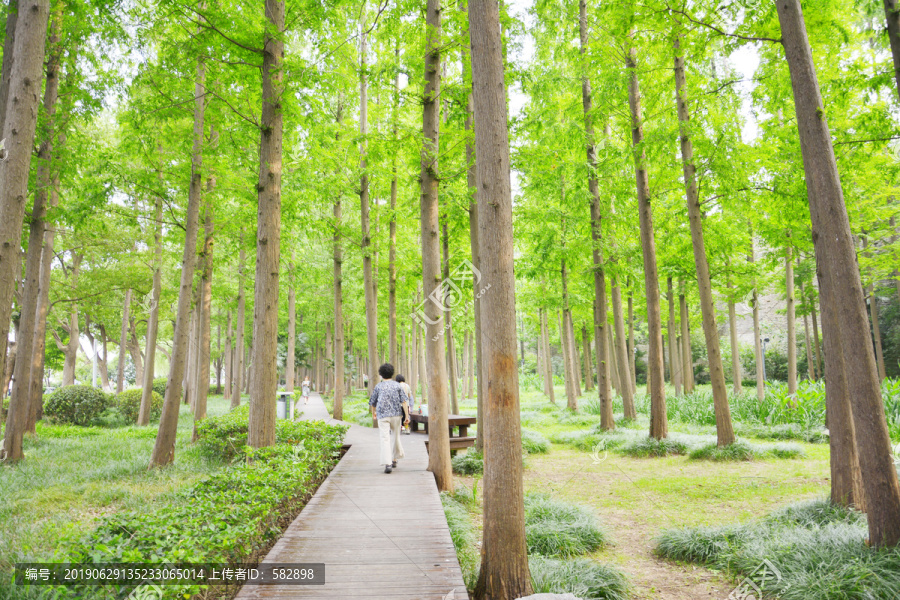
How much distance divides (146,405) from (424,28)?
14122mm

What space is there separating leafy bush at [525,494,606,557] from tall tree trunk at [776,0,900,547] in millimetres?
2672

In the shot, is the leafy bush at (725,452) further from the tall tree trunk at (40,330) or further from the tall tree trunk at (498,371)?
the tall tree trunk at (40,330)

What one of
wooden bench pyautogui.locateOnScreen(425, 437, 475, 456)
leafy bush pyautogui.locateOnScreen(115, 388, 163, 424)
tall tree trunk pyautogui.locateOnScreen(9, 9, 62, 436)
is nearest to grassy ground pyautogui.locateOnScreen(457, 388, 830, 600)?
wooden bench pyautogui.locateOnScreen(425, 437, 475, 456)

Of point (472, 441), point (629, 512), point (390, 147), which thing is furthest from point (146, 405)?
point (629, 512)

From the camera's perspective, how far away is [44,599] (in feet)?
10.4

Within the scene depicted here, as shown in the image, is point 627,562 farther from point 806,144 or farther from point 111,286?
point 111,286

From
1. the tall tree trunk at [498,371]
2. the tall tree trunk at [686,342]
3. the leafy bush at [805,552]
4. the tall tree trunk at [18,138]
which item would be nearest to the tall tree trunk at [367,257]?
the tall tree trunk at [18,138]

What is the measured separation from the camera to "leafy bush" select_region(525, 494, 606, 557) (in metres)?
5.52

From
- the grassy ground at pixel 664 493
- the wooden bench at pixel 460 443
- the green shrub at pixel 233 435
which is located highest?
the green shrub at pixel 233 435

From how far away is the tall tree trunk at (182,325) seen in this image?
919 centimetres

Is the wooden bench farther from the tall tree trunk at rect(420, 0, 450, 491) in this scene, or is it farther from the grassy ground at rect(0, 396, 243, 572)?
the grassy ground at rect(0, 396, 243, 572)

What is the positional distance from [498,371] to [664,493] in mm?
5578

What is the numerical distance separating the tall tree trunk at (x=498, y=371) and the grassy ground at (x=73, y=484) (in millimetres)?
3196

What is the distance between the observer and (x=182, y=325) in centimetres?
964
